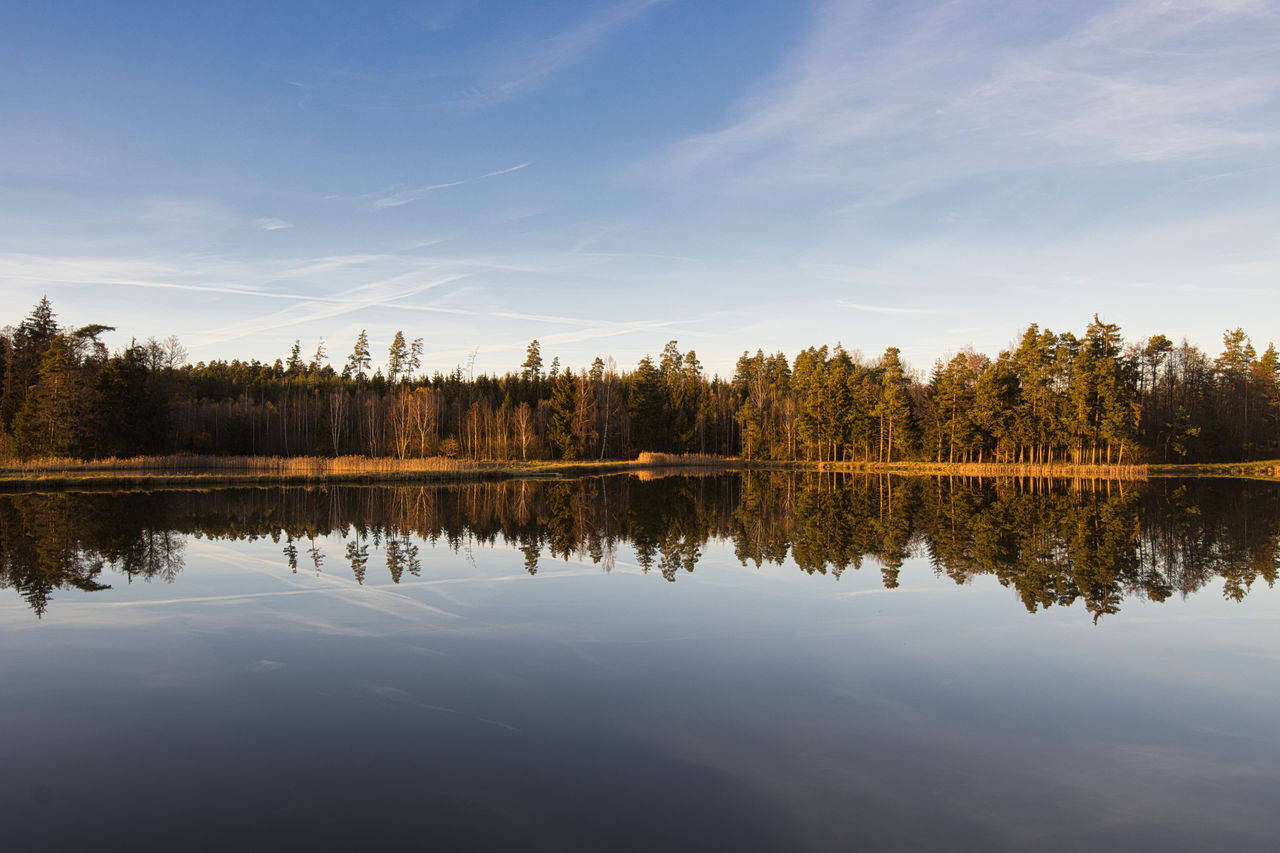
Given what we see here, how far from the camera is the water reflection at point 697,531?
13.8 metres

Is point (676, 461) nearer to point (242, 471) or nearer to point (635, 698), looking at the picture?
point (242, 471)

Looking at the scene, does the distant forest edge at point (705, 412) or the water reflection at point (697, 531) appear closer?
the water reflection at point (697, 531)

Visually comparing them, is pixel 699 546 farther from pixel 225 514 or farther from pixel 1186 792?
pixel 225 514

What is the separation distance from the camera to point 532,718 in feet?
21.8

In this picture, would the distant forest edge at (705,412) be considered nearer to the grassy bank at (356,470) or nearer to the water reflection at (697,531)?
the grassy bank at (356,470)

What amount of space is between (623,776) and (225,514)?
70.3 ft

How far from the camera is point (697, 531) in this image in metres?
20.1

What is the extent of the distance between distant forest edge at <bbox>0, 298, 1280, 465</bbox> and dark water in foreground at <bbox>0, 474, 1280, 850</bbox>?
33.2 meters

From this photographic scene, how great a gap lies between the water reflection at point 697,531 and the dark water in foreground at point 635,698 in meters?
0.21

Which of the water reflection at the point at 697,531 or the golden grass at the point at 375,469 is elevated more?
the golden grass at the point at 375,469

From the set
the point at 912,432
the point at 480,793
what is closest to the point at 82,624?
the point at 480,793

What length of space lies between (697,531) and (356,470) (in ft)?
79.4

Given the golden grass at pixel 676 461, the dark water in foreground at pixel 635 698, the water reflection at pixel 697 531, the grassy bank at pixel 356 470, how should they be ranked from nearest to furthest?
the dark water in foreground at pixel 635 698 → the water reflection at pixel 697 531 → the grassy bank at pixel 356 470 → the golden grass at pixel 676 461

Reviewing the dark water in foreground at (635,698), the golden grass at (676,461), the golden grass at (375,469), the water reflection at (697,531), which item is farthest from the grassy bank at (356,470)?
the dark water in foreground at (635,698)
